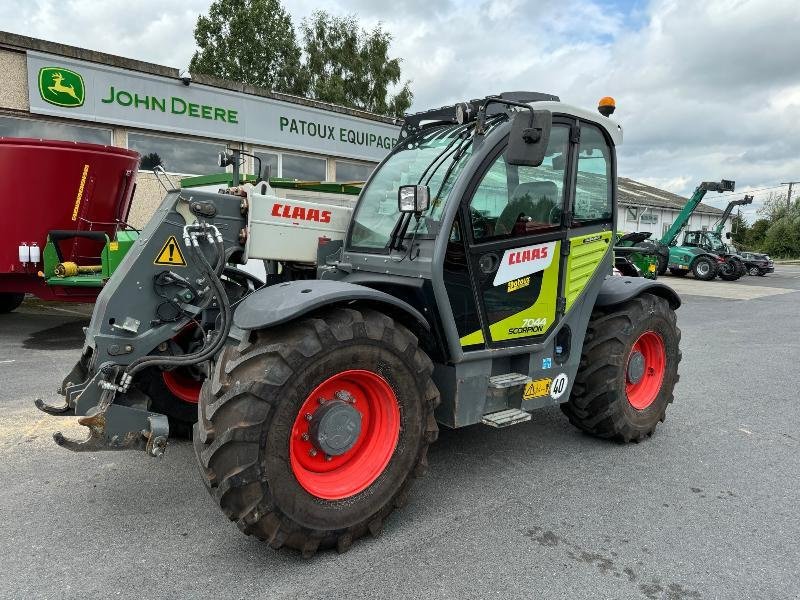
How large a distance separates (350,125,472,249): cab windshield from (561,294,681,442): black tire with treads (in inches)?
65.4

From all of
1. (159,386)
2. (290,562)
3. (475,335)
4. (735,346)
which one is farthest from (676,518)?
(735,346)

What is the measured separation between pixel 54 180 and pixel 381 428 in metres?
6.53

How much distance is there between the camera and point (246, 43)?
1100 inches

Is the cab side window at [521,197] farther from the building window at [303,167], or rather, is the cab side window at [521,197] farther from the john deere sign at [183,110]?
the building window at [303,167]

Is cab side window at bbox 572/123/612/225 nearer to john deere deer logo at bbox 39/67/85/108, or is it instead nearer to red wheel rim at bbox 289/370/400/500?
red wheel rim at bbox 289/370/400/500

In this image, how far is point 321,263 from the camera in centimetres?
373

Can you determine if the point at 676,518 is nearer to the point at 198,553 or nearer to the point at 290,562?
the point at 290,562

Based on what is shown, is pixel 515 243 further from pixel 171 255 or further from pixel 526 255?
pixel 171 255

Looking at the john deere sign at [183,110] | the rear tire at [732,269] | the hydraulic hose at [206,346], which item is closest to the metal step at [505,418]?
the hydraulic hose at [206,346]

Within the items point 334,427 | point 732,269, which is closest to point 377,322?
point 334,427

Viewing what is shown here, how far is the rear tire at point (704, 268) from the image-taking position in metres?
22.5

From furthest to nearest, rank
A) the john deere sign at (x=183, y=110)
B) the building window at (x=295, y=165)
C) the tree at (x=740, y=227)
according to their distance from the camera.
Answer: the tree at (x=740, y=227) → the building window at (x=295, y=165) → the john deere sign at (x=183, y=110)

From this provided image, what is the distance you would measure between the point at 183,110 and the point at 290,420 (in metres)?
11.6

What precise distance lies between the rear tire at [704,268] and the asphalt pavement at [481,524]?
19.7 meters
